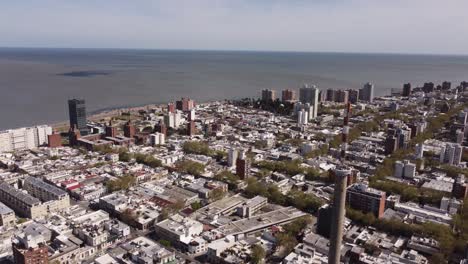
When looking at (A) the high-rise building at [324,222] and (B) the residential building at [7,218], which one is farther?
(B) the residential building at [7,218]

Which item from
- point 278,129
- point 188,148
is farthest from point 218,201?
point 278,129

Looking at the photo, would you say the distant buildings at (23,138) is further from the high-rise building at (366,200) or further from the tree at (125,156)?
the high-rise building at (366,200)

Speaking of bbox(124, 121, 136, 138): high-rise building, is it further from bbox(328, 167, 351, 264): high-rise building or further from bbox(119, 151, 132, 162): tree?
bbox(328, 167, 351, 264): high-rise building

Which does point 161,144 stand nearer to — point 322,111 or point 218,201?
point 218,201

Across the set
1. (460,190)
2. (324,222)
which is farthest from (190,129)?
(460,190)

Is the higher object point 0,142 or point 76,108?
point 76,108

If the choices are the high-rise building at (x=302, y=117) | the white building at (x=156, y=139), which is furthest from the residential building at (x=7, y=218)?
the high-rise building at (x=302, y=117)

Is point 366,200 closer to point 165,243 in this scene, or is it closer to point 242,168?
point 242,168
